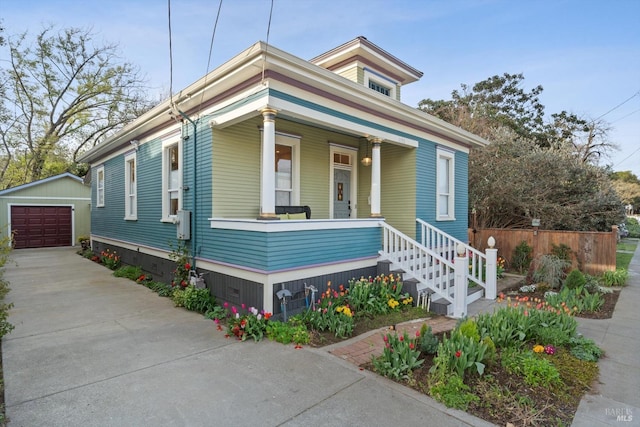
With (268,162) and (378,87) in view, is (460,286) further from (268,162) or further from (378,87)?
(378,87)

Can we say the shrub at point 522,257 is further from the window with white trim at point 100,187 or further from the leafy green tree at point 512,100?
the leafy green tree at point 512,100

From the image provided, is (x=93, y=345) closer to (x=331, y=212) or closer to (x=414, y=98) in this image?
(x=331, y=212)

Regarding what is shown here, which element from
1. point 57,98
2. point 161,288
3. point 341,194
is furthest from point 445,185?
point 57,98

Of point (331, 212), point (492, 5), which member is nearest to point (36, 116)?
point (331, 212)

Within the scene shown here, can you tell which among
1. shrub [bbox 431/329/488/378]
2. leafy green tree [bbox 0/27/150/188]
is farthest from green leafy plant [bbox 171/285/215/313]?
leafy green tree [bbox 0/27/150/188]

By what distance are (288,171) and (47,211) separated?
14.8m

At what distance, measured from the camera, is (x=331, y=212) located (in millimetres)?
8344

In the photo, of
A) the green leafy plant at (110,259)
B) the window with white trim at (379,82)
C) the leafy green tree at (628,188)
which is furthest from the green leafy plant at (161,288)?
the leafy green tree at (628,188)

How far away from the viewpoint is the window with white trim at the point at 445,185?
9.05 m

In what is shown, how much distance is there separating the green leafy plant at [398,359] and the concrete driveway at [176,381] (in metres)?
0.11

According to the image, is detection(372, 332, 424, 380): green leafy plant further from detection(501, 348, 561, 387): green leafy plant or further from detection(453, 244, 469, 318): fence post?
detection(453, 244, 469, 318): fence post

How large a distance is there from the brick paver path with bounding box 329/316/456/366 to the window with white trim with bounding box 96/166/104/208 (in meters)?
11.1

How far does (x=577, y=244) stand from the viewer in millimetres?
8977

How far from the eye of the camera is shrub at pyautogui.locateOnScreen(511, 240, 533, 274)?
381 inches
